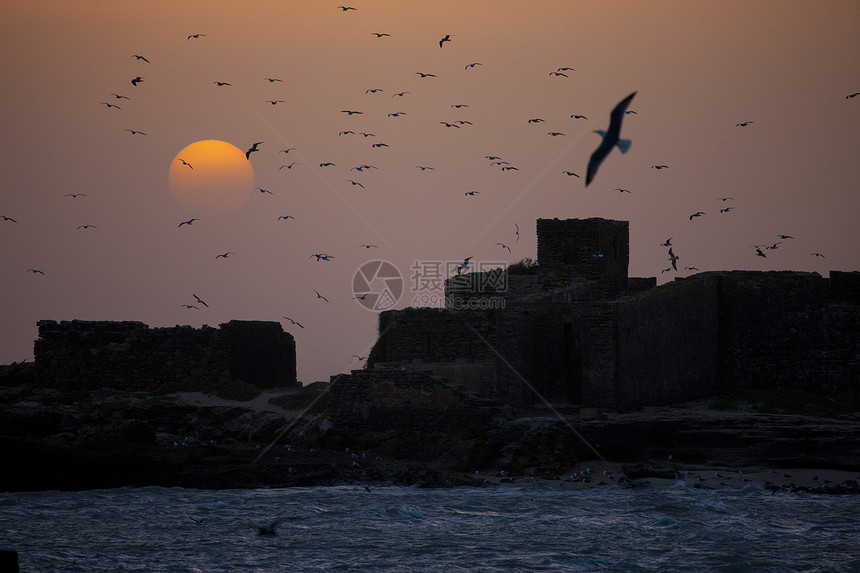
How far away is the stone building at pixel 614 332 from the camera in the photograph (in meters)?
24.7

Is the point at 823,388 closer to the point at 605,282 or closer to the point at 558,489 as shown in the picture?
the point at 605,282

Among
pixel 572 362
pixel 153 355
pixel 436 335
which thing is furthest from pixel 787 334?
pixel 153 355

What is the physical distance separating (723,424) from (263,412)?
11.2 metres

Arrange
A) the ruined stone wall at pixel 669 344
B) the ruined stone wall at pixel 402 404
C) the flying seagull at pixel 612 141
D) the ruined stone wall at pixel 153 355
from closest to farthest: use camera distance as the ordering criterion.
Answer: the flying seagull at pixel 612 141
the ruined stone wall at pixel 402 404
the ruined stone wall at pixel 669 344
the ruined stone wall at pixel 153 355

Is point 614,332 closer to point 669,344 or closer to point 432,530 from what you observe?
point 669,344

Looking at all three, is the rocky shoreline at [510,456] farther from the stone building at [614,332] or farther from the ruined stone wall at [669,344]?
the stone building at [614,332]

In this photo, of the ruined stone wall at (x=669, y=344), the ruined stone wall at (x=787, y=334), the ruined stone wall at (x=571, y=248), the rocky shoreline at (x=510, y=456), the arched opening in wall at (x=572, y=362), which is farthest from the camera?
the ruined stone wall at (x=571, y=248)

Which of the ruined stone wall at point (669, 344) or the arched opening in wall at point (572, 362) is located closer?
the ruined stone wall at point (669, 344)

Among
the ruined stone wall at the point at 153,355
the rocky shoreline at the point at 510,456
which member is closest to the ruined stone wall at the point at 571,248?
the rocky shoreline at the point at 510,456

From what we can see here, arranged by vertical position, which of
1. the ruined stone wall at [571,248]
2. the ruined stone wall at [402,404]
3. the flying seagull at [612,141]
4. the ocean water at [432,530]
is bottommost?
the ocean water at [432,530]

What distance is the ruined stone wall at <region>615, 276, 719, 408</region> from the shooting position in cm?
2445

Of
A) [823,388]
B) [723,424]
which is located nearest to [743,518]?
[723,424]

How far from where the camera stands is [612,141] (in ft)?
29.2

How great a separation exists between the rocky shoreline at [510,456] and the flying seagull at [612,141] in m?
13.3
